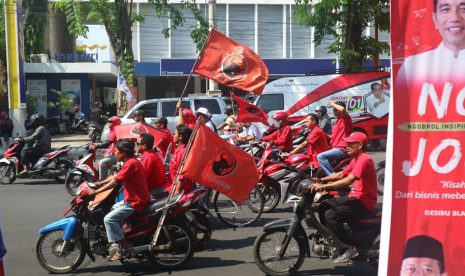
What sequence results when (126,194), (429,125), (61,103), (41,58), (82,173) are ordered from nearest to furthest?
1. (429,125)
2. (126,194)
3. (82,173)
4. (61,103)
5. (41,58)

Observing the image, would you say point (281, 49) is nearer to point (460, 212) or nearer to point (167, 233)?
point (167, 233)

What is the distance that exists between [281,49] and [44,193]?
25.2 m

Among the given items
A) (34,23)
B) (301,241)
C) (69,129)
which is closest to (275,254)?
(301,241)

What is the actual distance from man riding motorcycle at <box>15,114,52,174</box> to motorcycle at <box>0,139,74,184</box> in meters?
0.16

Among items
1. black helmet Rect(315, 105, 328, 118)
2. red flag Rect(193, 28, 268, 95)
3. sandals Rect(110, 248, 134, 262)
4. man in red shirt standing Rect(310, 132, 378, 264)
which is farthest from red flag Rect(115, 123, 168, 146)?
black helmet Rect(315, 105, 328, 118)

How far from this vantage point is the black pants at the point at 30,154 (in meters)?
11.9

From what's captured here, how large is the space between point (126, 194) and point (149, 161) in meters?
0.87

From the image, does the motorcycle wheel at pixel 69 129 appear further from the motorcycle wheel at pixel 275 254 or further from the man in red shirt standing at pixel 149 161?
the motorcycle wheel at pixel 275 254

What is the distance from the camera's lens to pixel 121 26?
66.3 feet

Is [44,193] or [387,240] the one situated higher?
[387,240]

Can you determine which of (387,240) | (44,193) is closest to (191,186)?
(387,240)

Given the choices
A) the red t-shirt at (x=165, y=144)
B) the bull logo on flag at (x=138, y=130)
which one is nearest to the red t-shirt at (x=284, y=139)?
the red t-shirt at (x=165, y=144)

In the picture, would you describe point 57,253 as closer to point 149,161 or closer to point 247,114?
point 149,161

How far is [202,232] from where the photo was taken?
675 cm
